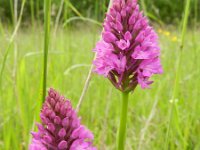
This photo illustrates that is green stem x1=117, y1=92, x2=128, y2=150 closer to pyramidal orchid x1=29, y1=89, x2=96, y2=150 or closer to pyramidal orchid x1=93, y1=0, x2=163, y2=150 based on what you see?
pyramidal orchid x1=93, y1=0, x2=163, y2=150

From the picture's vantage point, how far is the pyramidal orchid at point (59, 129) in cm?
87

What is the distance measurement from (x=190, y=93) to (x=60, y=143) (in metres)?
2.29

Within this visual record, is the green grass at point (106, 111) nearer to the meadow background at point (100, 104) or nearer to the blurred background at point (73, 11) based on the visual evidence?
the meadow background at point (100, 104)

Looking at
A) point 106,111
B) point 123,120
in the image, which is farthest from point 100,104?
point 123,120

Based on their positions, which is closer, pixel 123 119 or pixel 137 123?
pixel 123 119

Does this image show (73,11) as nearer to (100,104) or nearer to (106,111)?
(100,104)

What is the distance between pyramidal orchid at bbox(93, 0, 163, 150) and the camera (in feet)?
3.29

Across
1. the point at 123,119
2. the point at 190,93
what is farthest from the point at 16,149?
the point at 190,93

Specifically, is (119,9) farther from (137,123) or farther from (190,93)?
(190,93)

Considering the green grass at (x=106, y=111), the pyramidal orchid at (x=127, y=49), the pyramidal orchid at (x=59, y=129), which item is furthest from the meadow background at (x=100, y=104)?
the pyramidal orchid at (x=59, y=129)

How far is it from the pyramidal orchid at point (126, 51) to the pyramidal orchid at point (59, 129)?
166 millimetres

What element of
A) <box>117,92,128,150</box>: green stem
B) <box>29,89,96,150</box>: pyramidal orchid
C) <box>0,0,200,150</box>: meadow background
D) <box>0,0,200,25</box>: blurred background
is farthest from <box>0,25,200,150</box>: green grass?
<box>29,89,96,150</box>: pyramidal orchid

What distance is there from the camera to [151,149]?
2.10 metres

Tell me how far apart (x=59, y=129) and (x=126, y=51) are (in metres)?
0.26
